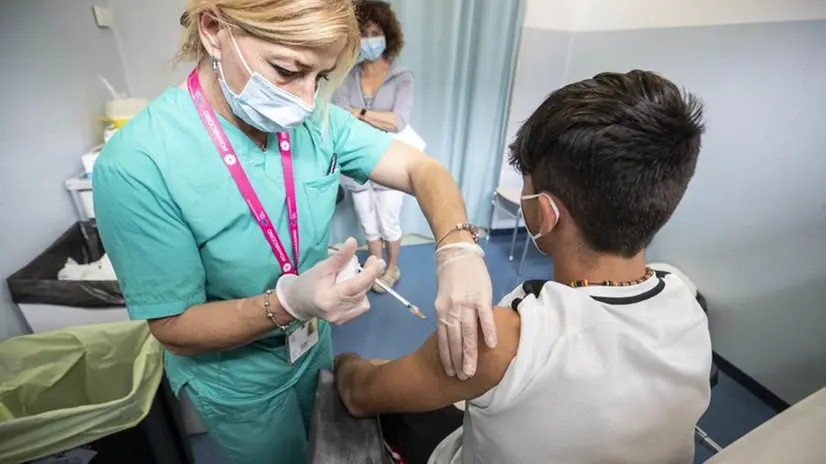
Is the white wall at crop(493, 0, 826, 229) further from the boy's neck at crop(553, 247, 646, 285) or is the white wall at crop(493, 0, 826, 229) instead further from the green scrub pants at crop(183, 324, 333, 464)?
the green scrub pants at crop(183, 324, 333, 464)

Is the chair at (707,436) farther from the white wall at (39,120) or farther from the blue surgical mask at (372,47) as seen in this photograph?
the white wall at (39,120)

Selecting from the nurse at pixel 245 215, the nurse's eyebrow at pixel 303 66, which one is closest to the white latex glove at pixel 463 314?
the nurse at pixel 245 215

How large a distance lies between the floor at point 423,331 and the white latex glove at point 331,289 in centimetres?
92

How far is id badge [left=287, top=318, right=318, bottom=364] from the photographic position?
0.89 metres

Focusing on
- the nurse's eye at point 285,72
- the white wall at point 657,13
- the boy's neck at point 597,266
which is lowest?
the boy's neck at point 597,266

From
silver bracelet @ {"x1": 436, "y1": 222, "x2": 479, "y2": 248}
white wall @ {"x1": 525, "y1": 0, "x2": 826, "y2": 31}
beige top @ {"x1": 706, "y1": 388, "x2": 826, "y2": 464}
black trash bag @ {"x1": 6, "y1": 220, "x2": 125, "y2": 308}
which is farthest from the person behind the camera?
white wall @ {"x1": 525, "y1": 0, "x2": 826, "y2": 31}

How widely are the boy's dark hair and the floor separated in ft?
3.17

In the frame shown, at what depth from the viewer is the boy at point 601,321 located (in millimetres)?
619

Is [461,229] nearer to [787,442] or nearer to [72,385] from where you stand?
[787,442]

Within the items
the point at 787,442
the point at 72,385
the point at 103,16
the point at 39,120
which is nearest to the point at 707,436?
the point at 787,442

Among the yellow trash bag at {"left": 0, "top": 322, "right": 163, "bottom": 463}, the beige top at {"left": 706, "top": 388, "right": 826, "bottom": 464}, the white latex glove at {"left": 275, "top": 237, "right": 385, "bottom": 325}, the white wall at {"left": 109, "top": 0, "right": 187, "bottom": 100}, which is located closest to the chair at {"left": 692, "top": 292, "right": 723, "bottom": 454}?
the beige top at {"left": 706, "top": 388, "right": 826, "bottom": 464}

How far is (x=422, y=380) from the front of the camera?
2.40ft

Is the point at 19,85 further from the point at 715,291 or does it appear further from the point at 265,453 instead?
the point at 715,291

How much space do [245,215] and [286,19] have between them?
13.5 inches
